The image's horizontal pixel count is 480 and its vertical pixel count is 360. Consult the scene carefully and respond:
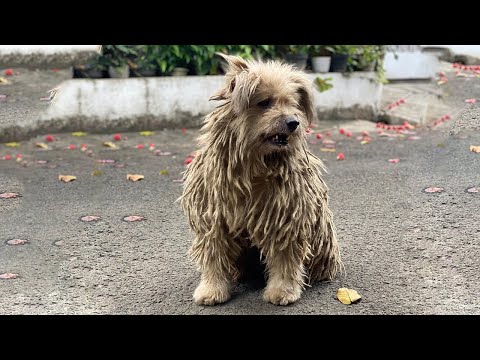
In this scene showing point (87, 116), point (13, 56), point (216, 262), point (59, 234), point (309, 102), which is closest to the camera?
point (309, 102)

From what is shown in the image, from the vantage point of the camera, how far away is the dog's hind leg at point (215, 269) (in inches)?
102

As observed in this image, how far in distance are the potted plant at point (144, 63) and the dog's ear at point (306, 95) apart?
3.29 metres

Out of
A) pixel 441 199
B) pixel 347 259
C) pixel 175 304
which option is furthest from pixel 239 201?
pixel 441 199

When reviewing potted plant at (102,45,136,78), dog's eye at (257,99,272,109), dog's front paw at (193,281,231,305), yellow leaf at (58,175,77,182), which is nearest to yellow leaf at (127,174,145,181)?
yellow leaf at (58,175,77,182)

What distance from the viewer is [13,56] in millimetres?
2949

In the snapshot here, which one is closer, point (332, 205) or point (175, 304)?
point (175, 304)

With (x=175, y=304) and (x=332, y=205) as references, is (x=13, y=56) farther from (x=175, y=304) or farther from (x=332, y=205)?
(x=332, y=205)

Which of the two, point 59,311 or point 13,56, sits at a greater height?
point 13,56

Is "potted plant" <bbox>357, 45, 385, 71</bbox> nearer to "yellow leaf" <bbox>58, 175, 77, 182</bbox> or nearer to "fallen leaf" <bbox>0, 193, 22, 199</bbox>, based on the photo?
"yellow leaf" <bbox>58, 175, 77, 182</bbox>

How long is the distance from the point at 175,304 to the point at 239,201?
50 centimetres

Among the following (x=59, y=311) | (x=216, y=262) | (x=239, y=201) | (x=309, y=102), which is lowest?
(x=59, y=311)

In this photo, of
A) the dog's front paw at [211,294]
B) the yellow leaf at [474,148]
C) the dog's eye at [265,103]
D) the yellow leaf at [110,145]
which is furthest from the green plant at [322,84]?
the dog's eye at [265,103]

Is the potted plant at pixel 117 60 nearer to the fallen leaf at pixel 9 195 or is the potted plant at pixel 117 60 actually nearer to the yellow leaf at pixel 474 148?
the fallen leaf at pixel 9 195

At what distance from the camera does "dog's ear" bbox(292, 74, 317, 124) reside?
2.35 metres
